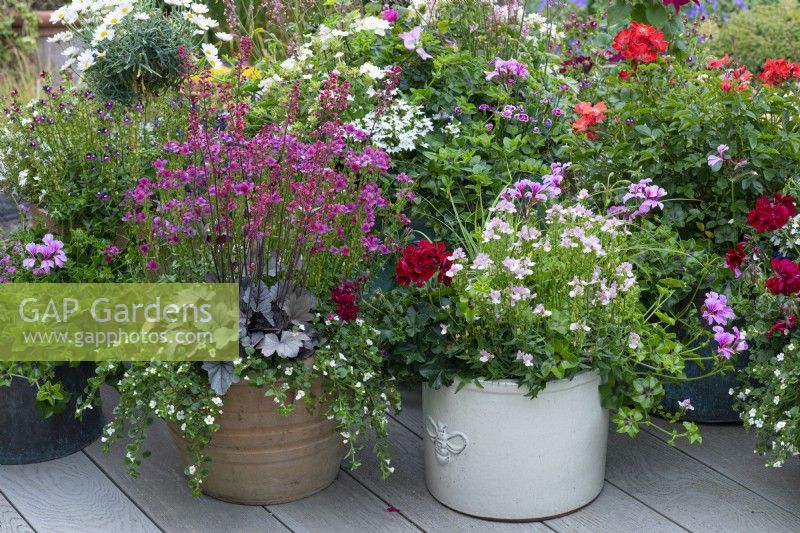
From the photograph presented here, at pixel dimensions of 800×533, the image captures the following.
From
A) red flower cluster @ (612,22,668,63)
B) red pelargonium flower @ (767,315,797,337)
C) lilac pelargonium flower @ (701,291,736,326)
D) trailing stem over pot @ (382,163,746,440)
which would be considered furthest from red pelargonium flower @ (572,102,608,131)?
red pelargonium flower @ (767,315,797,337)

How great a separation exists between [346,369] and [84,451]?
0.92m

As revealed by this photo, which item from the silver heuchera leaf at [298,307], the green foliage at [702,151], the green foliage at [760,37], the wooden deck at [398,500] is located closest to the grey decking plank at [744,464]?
the wooden deck at [398,500]

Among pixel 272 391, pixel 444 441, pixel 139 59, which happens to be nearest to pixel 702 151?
pixel 444 441

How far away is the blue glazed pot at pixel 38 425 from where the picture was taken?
2.61 metres

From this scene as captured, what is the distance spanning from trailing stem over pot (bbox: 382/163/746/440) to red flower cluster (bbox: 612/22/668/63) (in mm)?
572

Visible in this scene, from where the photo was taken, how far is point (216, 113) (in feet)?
10.1

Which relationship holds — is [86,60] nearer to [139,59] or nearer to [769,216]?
[139,59]

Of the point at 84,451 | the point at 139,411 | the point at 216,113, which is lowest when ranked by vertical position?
the point at 84,451

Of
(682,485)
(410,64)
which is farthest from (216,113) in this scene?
(682,485)

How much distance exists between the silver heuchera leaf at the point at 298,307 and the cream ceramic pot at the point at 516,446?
356 millimetres

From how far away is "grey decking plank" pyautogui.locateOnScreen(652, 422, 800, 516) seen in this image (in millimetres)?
2482

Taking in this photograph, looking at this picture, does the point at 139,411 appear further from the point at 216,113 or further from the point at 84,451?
the point at 216,113

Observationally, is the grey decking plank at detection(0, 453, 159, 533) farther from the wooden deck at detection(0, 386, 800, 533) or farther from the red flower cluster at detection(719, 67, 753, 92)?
the red flower cluster at detection(719, 67, 753, 92)

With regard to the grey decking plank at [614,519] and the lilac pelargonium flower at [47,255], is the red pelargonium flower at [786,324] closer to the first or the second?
the grey decking plank at [614,519]
